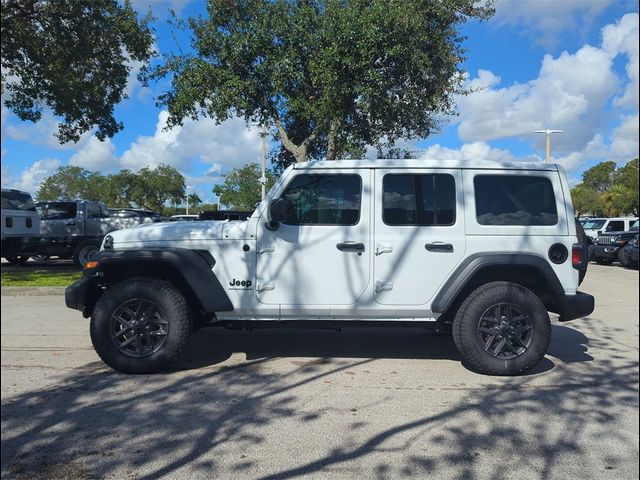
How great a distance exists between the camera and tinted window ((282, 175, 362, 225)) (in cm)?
508

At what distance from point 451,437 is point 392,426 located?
0.43 m

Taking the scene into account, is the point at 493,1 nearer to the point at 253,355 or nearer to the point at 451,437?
the point at 253,355

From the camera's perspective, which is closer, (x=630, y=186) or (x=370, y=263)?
(x=370, y=263)

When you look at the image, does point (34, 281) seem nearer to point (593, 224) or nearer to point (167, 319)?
point (167, 319)

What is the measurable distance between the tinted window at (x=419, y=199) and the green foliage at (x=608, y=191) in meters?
46.9

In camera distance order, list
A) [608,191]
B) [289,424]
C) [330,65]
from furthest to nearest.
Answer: [608,191] → [330,65] → [289,424]

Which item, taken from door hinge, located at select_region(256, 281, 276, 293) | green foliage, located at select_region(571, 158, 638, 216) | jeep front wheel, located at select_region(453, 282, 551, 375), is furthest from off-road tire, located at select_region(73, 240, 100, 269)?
green foliage, located at select_region(571, 158, 638, 216)

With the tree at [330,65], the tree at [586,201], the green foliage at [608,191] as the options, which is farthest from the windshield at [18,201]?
the tree at [586,201]

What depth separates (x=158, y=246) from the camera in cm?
504

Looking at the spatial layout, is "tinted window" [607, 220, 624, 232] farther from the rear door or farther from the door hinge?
the door hinge

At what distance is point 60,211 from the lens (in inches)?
630

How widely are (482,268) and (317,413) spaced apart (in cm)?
206

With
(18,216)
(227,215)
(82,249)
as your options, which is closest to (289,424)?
(227,215)

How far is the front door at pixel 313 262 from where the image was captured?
5020 millimetres
